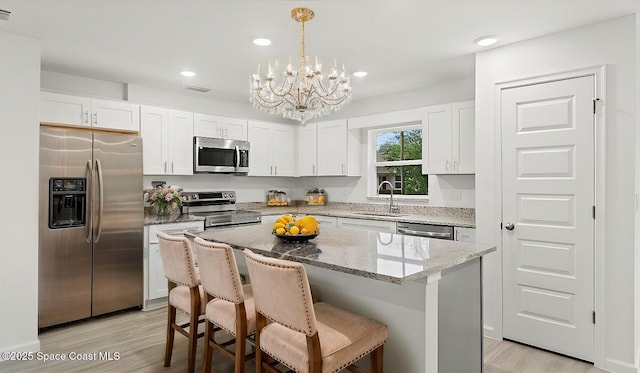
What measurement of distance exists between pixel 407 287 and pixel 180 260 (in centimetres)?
144

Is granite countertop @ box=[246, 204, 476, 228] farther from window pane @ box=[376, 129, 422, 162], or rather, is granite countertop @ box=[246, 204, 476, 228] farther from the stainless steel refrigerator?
the stainless steel refrigerator

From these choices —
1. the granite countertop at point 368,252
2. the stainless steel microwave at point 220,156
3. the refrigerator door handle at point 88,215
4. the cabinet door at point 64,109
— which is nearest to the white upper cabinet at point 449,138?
the granite countertop at point 368,252

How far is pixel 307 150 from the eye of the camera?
5.69 m

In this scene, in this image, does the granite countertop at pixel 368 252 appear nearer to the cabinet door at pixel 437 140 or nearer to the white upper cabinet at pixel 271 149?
the cabinet door at pixel 437 140

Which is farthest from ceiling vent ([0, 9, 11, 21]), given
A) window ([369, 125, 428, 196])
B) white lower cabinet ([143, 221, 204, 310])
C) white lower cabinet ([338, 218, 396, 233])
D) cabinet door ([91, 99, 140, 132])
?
window ([369, 125, 428, 196])

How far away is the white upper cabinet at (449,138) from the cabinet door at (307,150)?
1782 mm

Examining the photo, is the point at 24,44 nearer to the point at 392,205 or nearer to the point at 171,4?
the point at 171,4

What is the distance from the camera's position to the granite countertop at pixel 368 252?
1720 millimetres

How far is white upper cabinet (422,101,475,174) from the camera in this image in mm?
3977

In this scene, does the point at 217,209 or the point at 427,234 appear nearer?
the point at 427,234

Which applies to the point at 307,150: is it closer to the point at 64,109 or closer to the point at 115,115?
the point at 115,115

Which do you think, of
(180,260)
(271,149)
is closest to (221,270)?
(180,260)

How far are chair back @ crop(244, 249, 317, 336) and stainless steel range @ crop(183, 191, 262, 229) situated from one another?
2.79m

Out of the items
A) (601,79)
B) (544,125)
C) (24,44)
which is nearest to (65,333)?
(24,44)
